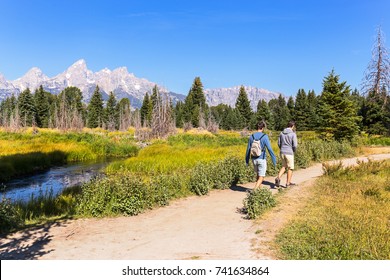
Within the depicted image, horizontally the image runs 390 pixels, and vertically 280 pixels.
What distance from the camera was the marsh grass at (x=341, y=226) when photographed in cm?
503

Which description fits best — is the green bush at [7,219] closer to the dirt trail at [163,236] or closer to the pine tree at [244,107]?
the dirt trail at [163,236]

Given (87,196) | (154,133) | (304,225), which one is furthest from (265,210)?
(154,133)

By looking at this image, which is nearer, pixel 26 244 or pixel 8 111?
pixel 26 244

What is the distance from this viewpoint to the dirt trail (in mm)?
5469

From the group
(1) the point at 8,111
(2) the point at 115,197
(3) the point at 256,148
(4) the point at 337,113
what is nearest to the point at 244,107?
(4) the point at 337,113

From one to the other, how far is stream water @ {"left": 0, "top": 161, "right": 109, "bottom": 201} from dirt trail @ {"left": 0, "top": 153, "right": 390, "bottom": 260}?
259 inches

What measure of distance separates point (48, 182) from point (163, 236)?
12638mm

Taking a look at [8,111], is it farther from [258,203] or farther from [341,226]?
[341,226]

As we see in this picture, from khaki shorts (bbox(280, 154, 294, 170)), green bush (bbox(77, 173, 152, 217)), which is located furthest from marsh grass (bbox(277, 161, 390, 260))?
green bush (bbox(77, 173, 152, 217))

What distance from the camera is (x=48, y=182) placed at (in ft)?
55.5

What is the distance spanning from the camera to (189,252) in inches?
215

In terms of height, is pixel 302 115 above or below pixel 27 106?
below

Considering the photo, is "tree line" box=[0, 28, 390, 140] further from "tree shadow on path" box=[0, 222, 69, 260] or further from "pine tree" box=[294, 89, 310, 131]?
Answer: "tree shadow on path" box=[0, 222, 69, 260]
